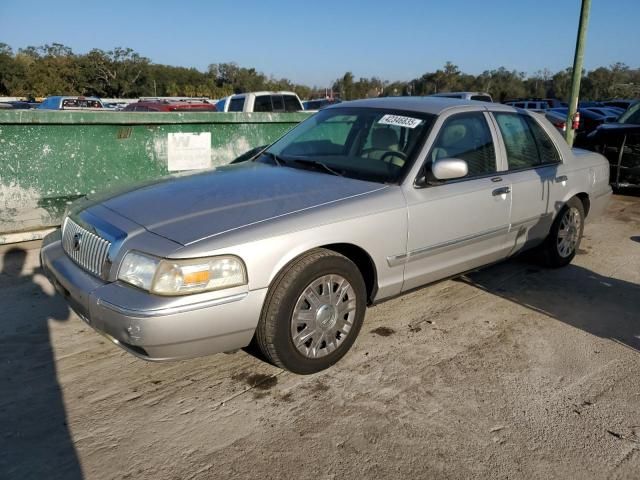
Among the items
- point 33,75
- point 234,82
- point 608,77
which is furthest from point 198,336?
point 234,82

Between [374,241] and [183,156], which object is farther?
[183,156]

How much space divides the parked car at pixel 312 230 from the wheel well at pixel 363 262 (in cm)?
1

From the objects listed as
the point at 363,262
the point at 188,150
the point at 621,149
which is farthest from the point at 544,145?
the point at 621,149

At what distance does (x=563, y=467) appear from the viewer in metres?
2.43

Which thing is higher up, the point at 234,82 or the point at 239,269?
the point at 234,82

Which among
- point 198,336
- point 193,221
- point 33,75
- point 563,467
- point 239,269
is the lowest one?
point 563,467

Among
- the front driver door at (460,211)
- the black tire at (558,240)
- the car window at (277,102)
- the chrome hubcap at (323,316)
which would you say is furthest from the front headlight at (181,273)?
the car window at (277,102)

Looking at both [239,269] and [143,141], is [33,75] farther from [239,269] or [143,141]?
[239,269]

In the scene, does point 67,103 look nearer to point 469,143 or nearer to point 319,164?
point 319,164

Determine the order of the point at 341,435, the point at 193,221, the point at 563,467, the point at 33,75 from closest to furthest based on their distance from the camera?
the point at 563,467, the point at 341,435, the point at 193,221, the point at 33,75

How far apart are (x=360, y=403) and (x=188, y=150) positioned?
15.9 feet

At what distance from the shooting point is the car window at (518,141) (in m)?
4.27

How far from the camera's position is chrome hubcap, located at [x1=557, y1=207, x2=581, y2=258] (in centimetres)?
496

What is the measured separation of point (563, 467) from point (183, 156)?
223 inches
